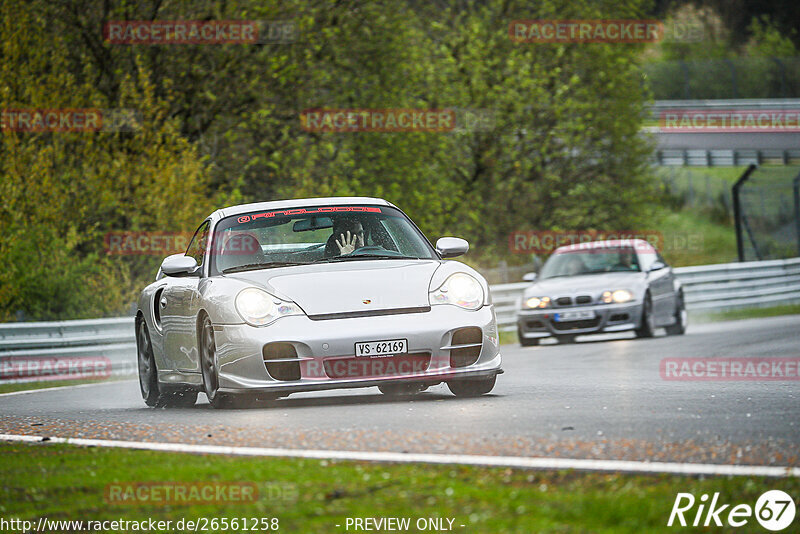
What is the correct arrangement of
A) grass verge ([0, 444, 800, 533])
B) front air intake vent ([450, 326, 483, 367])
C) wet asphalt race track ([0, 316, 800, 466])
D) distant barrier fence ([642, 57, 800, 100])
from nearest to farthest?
grass verge ([0, 444, 800, 533]) < wet asphalt race track ([0, 316, 800, 466]) < front air intake vent ([450, 326, 483, 367]) < distant barrier fence ([642, 57, 800, 100])

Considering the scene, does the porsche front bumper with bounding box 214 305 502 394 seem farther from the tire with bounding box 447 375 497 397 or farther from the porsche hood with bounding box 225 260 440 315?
the tire with bounding box 447 375 497 397

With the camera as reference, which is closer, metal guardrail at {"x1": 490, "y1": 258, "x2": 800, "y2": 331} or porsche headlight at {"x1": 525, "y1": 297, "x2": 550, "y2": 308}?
porsche headlight at {"x1": 525, "y1": 297, "x2": 550, "y2": 308}

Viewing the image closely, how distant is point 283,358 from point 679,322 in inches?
505

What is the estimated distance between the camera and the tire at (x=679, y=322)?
71.1 feet

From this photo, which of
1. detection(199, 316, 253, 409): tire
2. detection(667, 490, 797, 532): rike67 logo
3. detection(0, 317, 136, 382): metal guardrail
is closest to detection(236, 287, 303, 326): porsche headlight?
detection(199, 316, 253, 409): tire

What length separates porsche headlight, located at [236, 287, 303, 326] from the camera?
390 inches

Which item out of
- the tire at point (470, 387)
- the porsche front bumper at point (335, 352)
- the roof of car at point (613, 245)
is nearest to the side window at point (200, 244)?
the porsche front bumper at point (335, 352)

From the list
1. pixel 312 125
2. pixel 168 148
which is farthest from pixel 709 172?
pixel 168 148

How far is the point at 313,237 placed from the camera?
36.5 feet

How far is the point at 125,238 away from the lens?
25391 millimetres

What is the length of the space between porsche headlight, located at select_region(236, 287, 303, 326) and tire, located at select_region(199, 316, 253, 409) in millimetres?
363

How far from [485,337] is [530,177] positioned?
29685 millimetres

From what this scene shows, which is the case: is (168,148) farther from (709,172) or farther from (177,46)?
(709,172)
